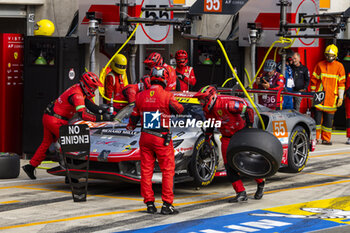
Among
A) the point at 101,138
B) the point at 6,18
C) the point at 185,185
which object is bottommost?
the point at 185,185

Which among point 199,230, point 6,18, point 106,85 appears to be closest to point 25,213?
point 199,230

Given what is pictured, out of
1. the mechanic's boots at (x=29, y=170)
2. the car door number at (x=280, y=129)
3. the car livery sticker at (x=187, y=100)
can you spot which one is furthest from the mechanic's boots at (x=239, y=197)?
the mechanic's boots at (x=29, y=170)

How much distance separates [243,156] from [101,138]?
2099mm

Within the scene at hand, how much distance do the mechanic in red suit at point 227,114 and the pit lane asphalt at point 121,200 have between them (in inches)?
12.9

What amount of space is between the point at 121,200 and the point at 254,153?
194 centimetres

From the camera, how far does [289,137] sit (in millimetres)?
12984

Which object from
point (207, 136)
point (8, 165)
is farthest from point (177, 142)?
point (8, 165)

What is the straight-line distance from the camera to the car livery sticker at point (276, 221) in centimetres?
892

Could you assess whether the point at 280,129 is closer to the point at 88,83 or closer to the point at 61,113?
the point at 88,83

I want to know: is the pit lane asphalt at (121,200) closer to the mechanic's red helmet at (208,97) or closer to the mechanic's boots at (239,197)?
the mechanic's boots at (239,197)

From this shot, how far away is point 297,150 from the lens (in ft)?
43.3

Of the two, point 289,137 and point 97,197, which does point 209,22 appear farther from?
point 97,197

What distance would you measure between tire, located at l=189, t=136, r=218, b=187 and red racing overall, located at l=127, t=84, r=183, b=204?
1.36 metres

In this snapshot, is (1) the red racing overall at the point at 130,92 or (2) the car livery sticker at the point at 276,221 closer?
(2) the car livery sticker at the point at 276,221
